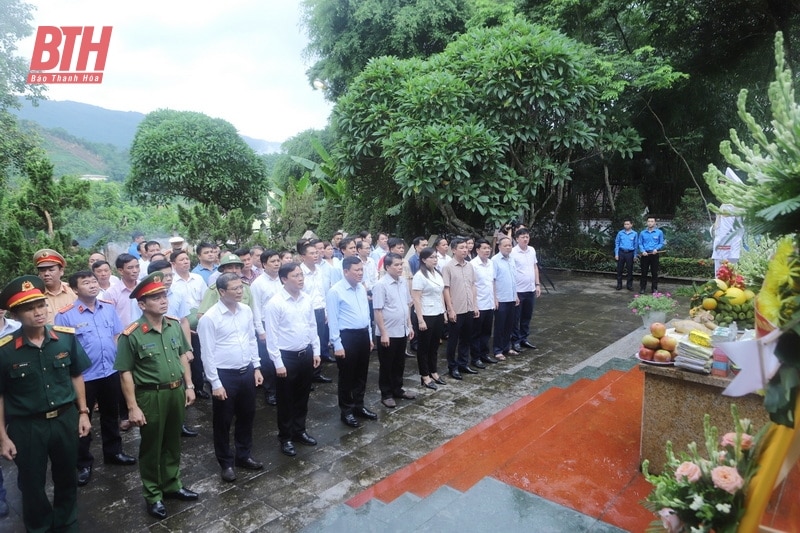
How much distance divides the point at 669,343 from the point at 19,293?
397 centimetres

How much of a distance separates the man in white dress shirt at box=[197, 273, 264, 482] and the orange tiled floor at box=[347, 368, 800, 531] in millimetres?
1144

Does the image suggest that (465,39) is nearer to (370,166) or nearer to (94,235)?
(370,166)

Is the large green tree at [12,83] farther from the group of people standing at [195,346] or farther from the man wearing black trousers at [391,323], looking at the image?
the man wearing black trousers at [391,323]

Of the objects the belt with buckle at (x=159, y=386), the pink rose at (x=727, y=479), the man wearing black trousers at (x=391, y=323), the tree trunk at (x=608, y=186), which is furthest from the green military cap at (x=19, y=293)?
the tree trunk at (x=608, y=186)

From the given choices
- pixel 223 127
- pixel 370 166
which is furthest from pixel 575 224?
pixel 223 127

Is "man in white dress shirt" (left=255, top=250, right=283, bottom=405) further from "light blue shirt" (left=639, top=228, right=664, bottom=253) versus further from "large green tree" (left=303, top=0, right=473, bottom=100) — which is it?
"large green tree" (left=303, top=0, right=473, bottom=100)

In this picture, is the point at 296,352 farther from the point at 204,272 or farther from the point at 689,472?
the point at 689,472

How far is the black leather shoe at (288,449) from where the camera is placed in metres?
4.21

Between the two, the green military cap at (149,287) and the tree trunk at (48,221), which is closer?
the green military cap at (149,287)

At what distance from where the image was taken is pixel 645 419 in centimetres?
322

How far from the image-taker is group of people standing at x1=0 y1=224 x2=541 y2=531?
305 cm

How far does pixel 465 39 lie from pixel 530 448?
892 cm

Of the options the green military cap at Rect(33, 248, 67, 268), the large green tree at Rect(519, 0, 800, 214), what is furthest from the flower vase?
the large green tree at Rect(519, 0, 800, 214)

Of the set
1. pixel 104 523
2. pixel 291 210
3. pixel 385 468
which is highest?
pixel 291 210
